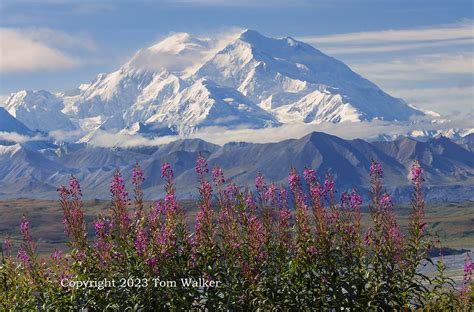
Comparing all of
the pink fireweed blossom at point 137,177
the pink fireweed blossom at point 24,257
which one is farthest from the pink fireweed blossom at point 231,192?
the pink fireweed blossom at point 24,257

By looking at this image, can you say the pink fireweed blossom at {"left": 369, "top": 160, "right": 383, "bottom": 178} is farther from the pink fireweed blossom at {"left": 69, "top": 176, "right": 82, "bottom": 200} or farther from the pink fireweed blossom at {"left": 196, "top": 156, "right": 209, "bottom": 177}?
the pink fireweed blossom at {"left": 69, "top": 176, "right": 82, "bottom": 200}

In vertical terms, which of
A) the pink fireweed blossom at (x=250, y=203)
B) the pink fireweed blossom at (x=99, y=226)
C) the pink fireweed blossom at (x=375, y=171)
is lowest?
the pink fireweed blossom at (x=99, y=226)

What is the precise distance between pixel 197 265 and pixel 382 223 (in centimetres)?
530

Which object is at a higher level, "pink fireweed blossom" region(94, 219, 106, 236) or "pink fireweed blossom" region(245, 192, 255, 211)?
"pink fireweed blossom" region(245, 192, 255, 211)

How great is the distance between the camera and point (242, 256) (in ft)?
77.0

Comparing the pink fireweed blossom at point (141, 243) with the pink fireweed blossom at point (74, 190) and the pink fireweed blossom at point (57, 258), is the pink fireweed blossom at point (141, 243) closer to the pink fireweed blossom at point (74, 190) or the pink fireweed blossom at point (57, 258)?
the pink fireweed blossom at point (74, 190)

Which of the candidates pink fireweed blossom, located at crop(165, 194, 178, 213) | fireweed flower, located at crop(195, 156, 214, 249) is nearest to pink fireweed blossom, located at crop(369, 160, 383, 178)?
fireweed flower, located at crop(195, 156, 214, 249)

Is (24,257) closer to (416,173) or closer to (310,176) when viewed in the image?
(310,176)

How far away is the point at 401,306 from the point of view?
72.8 ft

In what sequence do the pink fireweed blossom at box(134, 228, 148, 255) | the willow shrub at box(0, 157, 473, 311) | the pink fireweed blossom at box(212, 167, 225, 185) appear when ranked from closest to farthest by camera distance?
the willow shrub at box(0, 157, 473, 311)
the pink fireweed blossom at box(134, 228, 148, 255)
the pink fireweed blossom at box(212, 167, 225, 185)

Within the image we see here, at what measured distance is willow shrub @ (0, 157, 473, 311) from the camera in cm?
2233

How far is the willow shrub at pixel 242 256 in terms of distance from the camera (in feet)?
73.3

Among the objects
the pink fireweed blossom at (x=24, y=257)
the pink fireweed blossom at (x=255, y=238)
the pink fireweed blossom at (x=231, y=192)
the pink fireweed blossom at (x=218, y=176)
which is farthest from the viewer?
the pink fireweed blossom at (x=231, y=192)

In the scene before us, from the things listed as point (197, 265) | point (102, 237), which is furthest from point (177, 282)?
point (102, 237)
